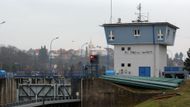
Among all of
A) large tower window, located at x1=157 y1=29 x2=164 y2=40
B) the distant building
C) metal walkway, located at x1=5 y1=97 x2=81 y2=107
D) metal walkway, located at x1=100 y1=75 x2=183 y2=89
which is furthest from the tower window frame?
metal walkway, located at x1=5 y1=97 x2=81 y2=107

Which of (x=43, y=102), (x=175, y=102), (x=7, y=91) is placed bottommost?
(x=43, y=102)

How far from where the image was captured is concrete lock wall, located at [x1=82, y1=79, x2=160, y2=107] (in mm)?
47469

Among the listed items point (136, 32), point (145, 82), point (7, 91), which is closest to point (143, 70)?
point (136, 32)

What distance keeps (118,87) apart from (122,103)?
1.54 metres

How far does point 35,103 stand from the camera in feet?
143

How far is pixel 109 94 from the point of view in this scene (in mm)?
48406

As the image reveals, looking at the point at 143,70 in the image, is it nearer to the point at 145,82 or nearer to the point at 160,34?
the point at 160,34

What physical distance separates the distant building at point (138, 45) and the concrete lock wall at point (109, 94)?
46.4ft

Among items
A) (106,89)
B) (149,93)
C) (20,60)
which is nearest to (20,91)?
(106,89)

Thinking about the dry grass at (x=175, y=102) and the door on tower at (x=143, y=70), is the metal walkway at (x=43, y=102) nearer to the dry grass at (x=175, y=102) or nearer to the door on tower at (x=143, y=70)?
the dry grass at (x=175, y=102)

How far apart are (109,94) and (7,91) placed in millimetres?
9679

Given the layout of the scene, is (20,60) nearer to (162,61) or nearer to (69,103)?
(162,61)

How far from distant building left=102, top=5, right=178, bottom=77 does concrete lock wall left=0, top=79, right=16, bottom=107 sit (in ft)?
53.9

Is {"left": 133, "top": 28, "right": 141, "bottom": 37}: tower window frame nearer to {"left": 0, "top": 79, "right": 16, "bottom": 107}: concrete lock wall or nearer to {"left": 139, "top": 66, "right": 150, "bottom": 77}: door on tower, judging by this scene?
{"left": 139, "top": 66, "right": 150, "bottom": 77}: door on tower
